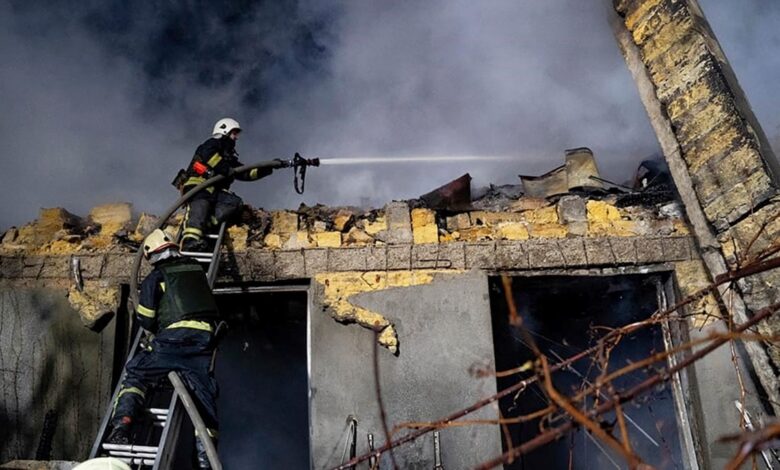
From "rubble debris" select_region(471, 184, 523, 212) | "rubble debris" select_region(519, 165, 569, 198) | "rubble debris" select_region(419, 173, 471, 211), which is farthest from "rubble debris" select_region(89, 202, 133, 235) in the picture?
"rubble debris" select_region(519, 165, 569, 198)

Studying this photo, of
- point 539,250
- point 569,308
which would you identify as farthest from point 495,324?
point 539,250

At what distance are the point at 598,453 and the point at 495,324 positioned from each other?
261 cm

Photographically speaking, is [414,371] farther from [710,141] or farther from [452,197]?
[710,141]

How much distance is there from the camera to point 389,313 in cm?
550

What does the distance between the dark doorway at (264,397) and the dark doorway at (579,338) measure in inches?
105

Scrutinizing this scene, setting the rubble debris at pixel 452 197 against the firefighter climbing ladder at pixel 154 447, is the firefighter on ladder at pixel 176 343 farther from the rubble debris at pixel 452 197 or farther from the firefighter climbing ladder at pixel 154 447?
the rubble debris at pixel 452 197

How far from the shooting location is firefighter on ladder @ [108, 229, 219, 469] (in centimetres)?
432

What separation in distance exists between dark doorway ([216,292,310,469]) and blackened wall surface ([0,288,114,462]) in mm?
2251

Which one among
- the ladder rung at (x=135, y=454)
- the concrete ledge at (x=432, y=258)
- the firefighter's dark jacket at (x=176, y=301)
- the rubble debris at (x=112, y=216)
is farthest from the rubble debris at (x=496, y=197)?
the ladder rung at (x=135, y=454)

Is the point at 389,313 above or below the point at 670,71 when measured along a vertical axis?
below

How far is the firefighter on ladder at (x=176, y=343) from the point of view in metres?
4.32

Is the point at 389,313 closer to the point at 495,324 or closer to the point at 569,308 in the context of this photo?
the point at 495,324

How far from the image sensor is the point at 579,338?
26.9 ft

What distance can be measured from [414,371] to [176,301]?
6.71ft
